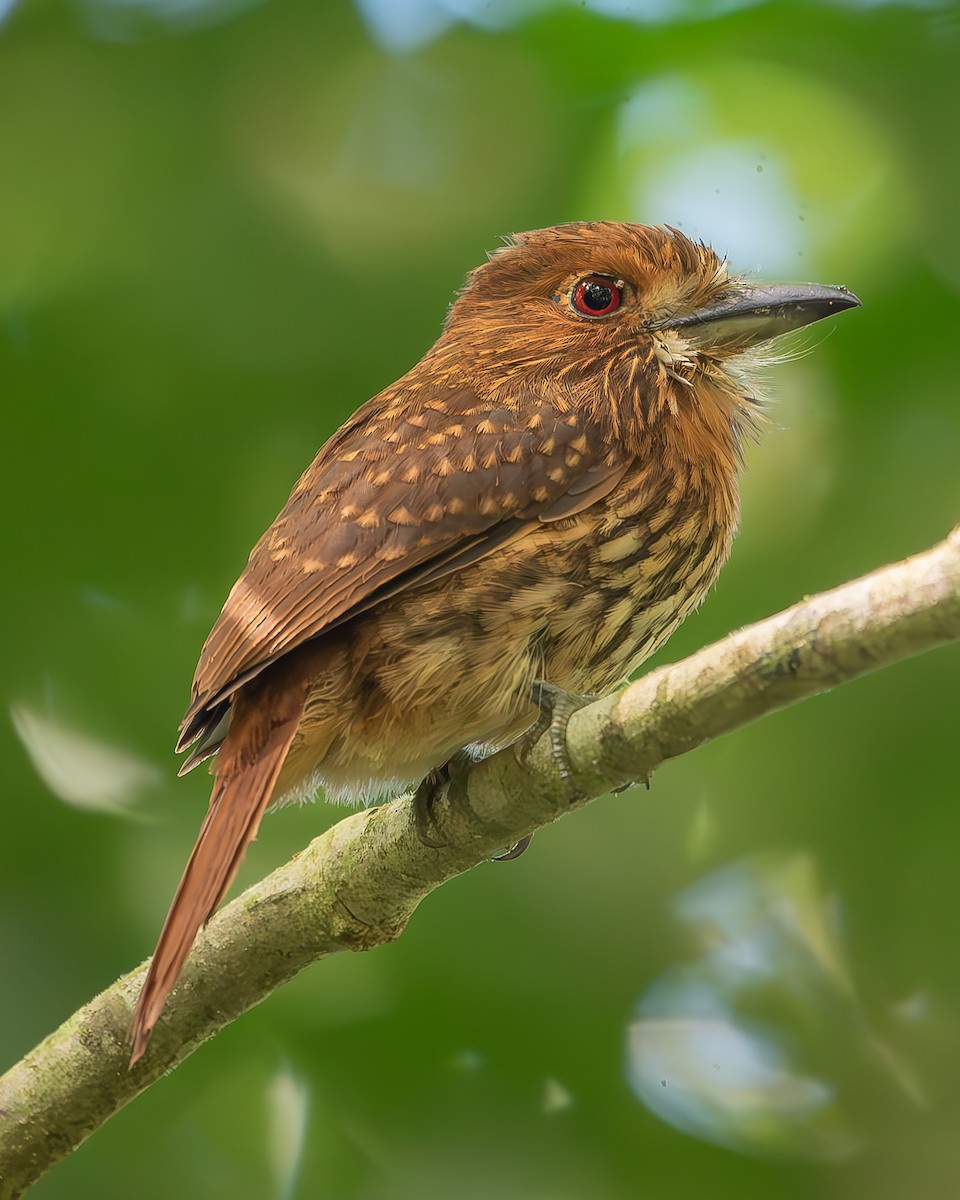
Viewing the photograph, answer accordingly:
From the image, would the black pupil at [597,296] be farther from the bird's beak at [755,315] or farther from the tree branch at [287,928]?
the tree branch at [287,928]

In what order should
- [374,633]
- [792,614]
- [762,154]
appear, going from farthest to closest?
[762,154], [374,633], [792,614]

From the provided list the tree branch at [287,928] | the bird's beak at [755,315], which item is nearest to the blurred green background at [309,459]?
the bird's beak at [755,315]

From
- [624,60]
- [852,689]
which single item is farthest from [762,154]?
[852,689]

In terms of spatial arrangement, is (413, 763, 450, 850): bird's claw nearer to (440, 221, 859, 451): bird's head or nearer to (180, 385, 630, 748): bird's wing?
(180, 385, 630, 748): bird's wing

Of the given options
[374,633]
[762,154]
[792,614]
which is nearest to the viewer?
[792,614]

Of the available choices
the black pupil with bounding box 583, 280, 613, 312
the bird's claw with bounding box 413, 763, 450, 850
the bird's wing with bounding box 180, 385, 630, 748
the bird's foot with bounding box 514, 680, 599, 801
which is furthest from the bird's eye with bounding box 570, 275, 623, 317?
the bird's claw with bounding box 413, 763, 450, 850

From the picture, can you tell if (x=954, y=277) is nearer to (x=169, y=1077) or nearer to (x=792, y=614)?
(x=792, y=614)

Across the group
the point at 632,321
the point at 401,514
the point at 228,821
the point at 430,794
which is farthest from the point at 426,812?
the point at 632,321
